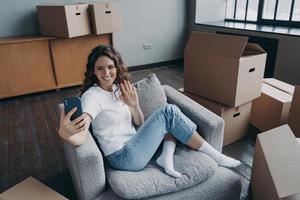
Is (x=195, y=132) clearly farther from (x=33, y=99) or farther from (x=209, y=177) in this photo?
(x=33, y=99)

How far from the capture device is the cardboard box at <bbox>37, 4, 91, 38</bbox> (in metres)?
2.98

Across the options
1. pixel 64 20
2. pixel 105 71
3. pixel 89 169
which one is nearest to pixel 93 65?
pixel 105 71

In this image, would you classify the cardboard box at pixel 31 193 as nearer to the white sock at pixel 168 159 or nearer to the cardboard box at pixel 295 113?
the white sock at pixel 168 159

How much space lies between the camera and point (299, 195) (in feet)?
3.33

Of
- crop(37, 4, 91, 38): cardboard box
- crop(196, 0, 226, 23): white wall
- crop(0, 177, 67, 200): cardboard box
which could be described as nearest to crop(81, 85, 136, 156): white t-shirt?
crop(0, 177, 67, 200): cardboard box

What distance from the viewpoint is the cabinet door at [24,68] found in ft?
9.91

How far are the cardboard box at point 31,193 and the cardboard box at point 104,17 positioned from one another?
229 centimetres

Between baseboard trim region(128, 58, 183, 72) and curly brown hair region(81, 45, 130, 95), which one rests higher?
curly brown hair region(81, 45, 130, 95)

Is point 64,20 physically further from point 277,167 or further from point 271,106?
point 277,167

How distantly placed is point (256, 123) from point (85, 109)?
1.67m

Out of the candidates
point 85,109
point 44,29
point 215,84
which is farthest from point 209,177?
point 44,29

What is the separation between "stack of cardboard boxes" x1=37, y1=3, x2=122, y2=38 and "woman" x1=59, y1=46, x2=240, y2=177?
1801 mm

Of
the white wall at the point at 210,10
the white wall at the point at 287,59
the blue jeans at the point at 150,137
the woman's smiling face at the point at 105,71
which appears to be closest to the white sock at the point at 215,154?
the blue jeans at the point at 150,137

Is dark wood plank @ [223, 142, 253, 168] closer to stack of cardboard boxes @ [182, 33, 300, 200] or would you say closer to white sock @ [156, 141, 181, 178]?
stack of cardboard boxes @ [182, 33, 300, 200]
